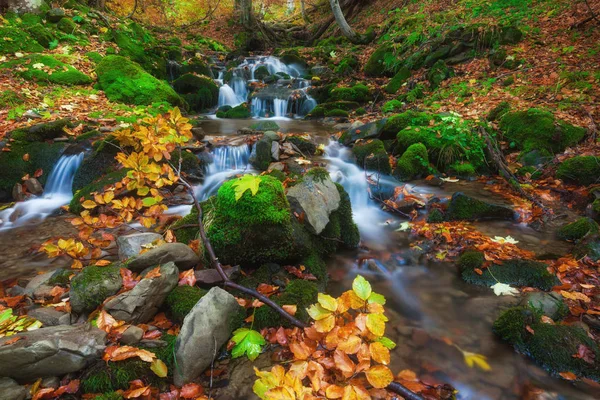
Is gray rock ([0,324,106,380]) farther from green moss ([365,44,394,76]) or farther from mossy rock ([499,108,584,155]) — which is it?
green moss ([365,44,394,76])

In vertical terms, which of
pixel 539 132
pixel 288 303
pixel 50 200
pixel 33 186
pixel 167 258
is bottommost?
pixel 288 303

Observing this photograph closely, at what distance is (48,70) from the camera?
8.63 m

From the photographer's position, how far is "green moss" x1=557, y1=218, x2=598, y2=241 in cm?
417

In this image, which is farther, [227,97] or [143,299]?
[227,97]

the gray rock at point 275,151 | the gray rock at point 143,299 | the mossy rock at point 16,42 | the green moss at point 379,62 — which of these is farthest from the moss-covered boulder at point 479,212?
the mossy rock at point 16,42

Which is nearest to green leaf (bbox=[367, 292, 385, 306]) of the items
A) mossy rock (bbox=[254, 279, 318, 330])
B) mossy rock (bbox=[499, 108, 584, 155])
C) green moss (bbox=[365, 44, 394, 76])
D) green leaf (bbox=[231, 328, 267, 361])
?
mossy rock (bbox=[254, 279, 318, 330])

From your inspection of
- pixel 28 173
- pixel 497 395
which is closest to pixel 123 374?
pixel 497 395

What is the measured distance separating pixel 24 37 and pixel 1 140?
5286 mm

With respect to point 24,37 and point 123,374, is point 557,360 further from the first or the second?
point 24,37

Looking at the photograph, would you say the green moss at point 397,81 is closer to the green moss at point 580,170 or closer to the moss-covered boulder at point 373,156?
the moss-covered boulder at point 373,156

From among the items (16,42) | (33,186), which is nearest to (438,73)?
(33,186)

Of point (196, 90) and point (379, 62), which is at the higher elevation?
point (379, 62)

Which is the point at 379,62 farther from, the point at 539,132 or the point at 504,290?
the point at 504,290

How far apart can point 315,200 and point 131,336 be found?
239cm
